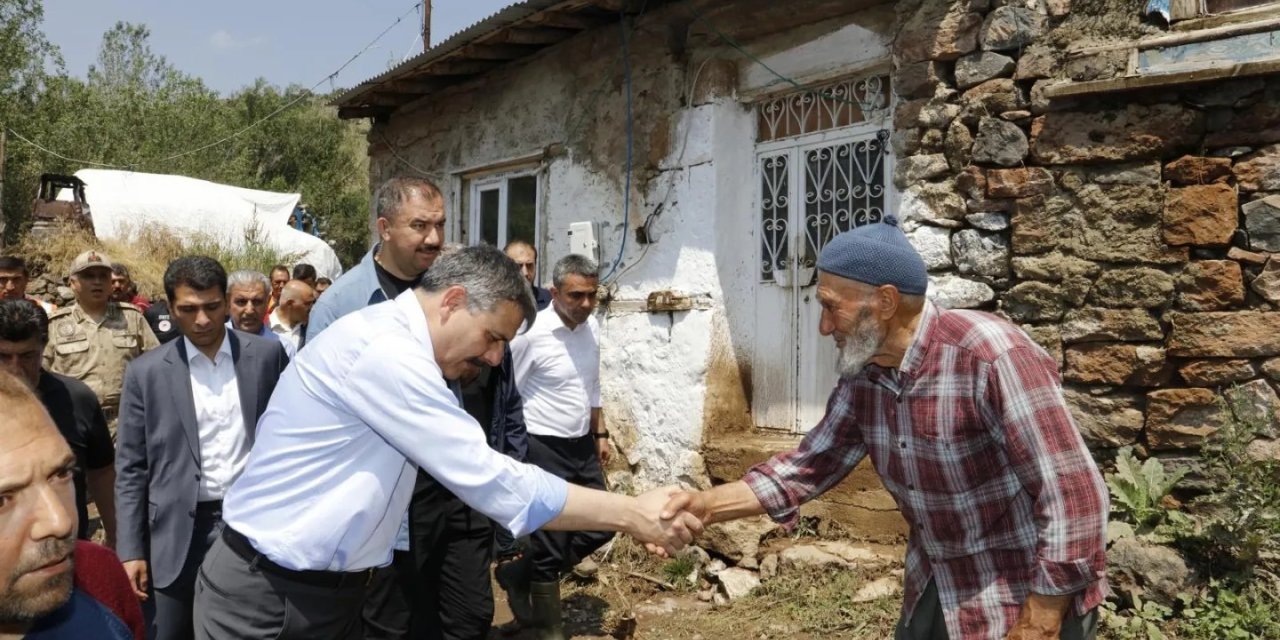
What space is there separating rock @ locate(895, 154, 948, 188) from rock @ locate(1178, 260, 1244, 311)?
1240 mm

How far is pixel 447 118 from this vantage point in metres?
8.53

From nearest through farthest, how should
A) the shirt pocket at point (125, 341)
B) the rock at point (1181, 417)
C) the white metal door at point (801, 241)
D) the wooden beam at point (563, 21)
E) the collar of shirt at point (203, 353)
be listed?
1. the collar of shirt at point (203, 353)
2. the rock at point (1181, 417)
3. the shirt pocket at point (125, 341)
4. the white metal door at point (801, 241)
5. the wooden beam at point (563, 21)

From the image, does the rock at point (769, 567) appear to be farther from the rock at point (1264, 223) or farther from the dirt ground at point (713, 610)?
the rock at point (1264, 223)

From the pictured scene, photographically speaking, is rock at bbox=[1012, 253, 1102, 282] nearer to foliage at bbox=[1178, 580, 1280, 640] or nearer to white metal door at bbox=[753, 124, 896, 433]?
white metal door at bbox=[753, 124, 896, 433]

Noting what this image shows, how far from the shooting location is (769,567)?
214 inches

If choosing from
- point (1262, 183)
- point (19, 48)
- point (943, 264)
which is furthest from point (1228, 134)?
point (19, 48)

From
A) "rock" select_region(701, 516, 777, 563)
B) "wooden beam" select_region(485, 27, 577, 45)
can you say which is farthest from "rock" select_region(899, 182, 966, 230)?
"wooden beam" select_region(485, 27, 577, 45)

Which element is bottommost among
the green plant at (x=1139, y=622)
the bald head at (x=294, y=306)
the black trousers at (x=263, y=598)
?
the green plant at (x=1139, y=622)

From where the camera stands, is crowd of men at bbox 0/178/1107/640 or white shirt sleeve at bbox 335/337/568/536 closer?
crowd of men at bbox 0/178/1107/640

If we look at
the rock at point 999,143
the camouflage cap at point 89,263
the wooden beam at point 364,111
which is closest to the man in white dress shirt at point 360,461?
the rock at point 999,143

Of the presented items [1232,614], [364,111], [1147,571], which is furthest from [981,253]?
[364,111]

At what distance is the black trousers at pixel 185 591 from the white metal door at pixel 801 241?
138 inches

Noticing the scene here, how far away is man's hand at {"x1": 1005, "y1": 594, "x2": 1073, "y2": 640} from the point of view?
2.25 meters

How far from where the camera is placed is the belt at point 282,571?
8.13 feet
